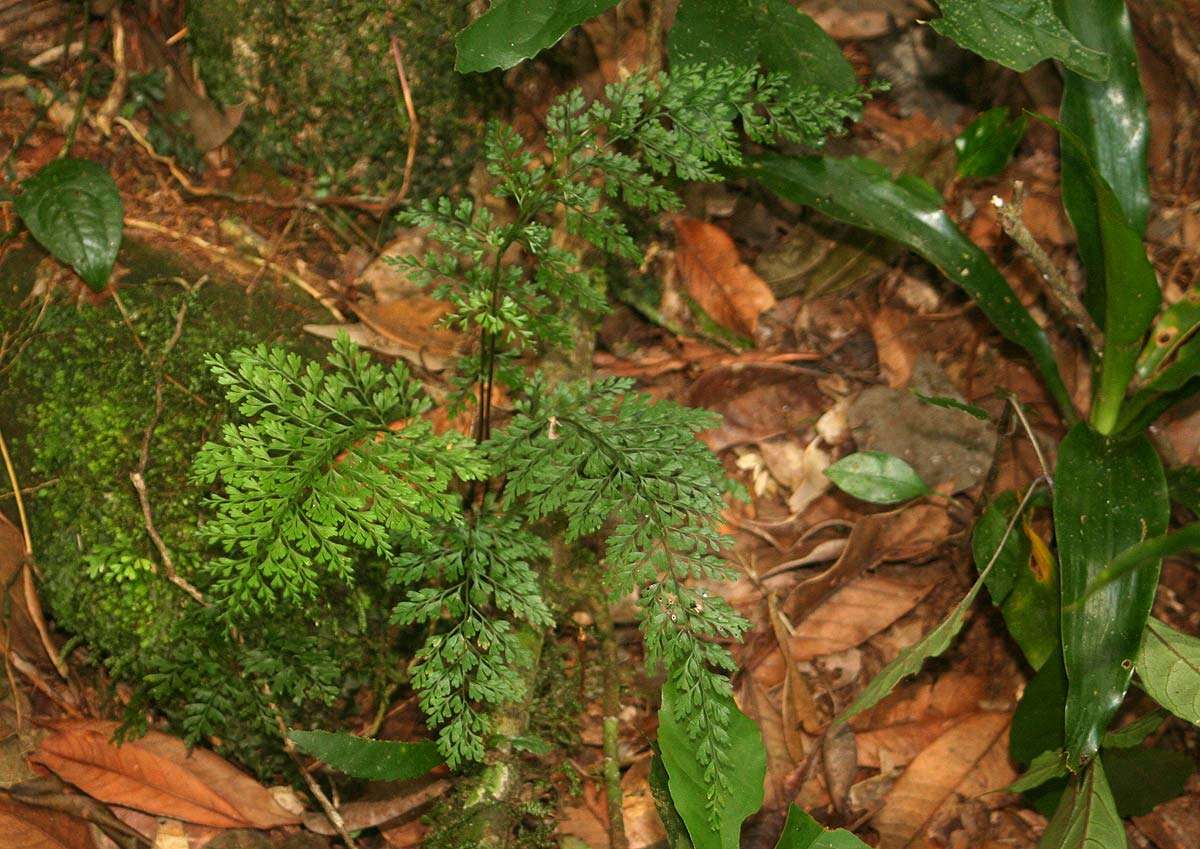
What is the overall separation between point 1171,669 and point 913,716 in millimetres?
607

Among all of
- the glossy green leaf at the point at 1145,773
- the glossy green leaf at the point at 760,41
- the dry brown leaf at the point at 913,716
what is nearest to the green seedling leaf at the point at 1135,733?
the glossy green leaf at the point at 1145,773

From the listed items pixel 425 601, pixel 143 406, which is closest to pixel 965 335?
pixel 425 601

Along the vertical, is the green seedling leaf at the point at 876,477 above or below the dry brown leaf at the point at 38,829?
above

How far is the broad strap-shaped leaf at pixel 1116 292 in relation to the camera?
225 cm

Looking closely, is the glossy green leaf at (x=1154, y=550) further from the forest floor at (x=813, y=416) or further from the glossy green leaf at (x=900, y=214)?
the glossy green leaf at (x=900, y=214)

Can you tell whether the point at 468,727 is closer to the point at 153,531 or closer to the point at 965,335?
the point at 153,531

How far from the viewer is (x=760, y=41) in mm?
2391

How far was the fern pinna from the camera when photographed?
1.72 meters

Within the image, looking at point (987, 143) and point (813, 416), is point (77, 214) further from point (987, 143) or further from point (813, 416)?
point (987, 143)

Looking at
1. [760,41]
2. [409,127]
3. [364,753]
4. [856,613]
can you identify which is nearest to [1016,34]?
[760,41]

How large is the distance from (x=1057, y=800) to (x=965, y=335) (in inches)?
49.7

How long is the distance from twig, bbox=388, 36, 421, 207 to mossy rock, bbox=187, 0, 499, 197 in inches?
0.5

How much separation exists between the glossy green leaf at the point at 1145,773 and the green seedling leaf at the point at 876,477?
2.38 feet

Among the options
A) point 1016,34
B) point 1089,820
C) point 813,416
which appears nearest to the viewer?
point 1089,820
